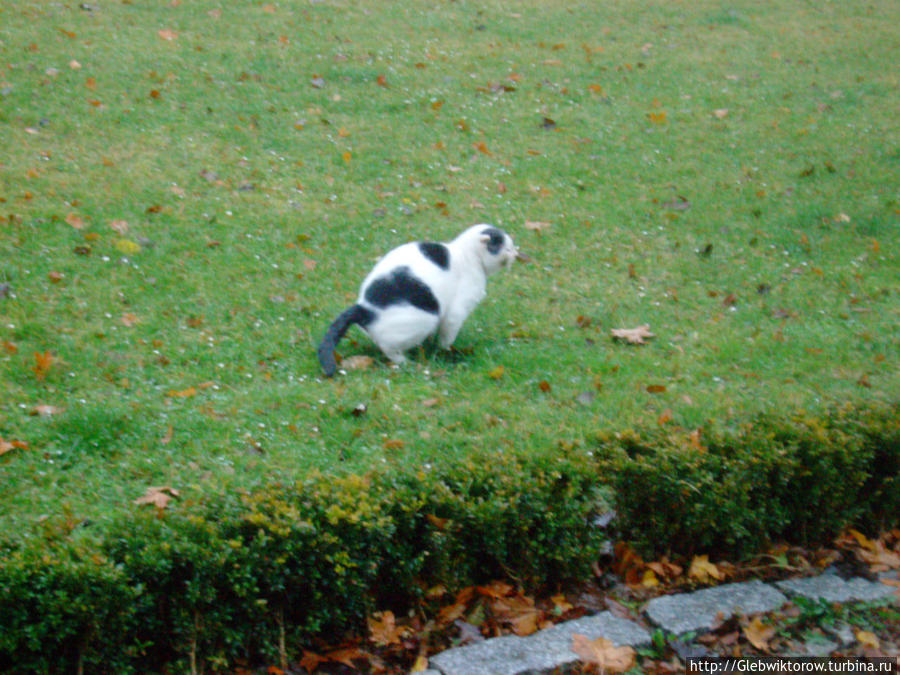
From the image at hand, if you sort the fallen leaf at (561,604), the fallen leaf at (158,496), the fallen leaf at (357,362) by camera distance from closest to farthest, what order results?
the fallen leaf at (561,604)
the fallen leaf at (158,496)
the fallen leaf at (357,362)

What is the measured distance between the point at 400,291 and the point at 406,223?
2.76 metres

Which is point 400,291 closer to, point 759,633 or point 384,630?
point 384,630

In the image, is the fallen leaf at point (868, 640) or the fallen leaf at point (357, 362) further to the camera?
the fallen leaf at point (357, 362)

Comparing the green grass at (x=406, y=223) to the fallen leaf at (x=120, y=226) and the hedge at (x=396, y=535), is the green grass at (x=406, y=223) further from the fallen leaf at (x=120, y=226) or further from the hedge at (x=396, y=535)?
the hedge at (x=396, y=535)

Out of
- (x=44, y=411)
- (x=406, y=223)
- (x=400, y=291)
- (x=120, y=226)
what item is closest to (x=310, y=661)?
(x=44, y=411)

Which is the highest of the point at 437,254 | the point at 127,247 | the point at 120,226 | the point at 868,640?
the point at 437,254

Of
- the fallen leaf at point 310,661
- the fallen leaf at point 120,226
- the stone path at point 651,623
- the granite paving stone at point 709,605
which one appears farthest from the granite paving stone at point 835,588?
the fallen leaf at point 120,226

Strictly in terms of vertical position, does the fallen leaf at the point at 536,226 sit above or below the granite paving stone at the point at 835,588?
above

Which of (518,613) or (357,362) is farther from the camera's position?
(357,362)

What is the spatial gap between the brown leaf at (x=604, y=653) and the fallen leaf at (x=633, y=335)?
11.5 feet

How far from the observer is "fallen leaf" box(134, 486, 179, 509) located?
4.58 m

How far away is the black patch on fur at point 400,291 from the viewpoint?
6313 millimetres

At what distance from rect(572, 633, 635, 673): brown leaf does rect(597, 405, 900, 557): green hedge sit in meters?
0.85

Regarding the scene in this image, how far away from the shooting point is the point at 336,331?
6.19 m
